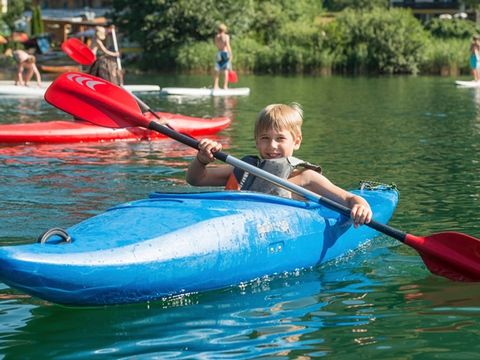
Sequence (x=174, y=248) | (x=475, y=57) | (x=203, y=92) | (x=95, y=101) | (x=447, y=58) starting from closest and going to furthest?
(x=174, y=248), (x=95, y=101), (x=203, y=92), (x=475, y=57), (x=447, y=58)

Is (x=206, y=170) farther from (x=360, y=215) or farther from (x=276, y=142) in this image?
(x=360, y=215)

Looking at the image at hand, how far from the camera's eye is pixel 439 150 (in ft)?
42.2

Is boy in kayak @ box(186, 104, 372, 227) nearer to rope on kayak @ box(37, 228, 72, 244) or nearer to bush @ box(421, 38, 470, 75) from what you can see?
rope on kayak @ box(37, 228, 72, 244)

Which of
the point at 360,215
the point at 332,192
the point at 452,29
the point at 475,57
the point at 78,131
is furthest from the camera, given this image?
the point at 452,29

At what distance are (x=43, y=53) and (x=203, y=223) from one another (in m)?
44.2

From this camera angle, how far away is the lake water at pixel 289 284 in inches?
193

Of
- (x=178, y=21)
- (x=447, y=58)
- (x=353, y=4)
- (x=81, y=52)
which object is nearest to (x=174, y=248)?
(x=81, y=52)

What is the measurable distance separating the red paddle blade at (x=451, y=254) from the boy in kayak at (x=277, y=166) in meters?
0.46

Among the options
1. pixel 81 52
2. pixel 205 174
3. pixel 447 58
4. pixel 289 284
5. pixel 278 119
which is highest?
pixel 81 52

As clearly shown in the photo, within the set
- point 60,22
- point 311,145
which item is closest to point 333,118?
point 311,145

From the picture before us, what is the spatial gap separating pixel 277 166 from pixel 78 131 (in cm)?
737

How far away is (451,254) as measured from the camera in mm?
6199

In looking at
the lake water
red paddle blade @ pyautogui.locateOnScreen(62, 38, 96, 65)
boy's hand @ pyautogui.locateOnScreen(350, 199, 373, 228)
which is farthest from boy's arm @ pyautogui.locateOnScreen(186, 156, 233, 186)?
red paddle blade @ pyautogui.locateOnScreen(62, 38, 96, 65)

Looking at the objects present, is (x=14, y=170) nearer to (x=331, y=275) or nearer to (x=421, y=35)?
(x=331, y=275)
